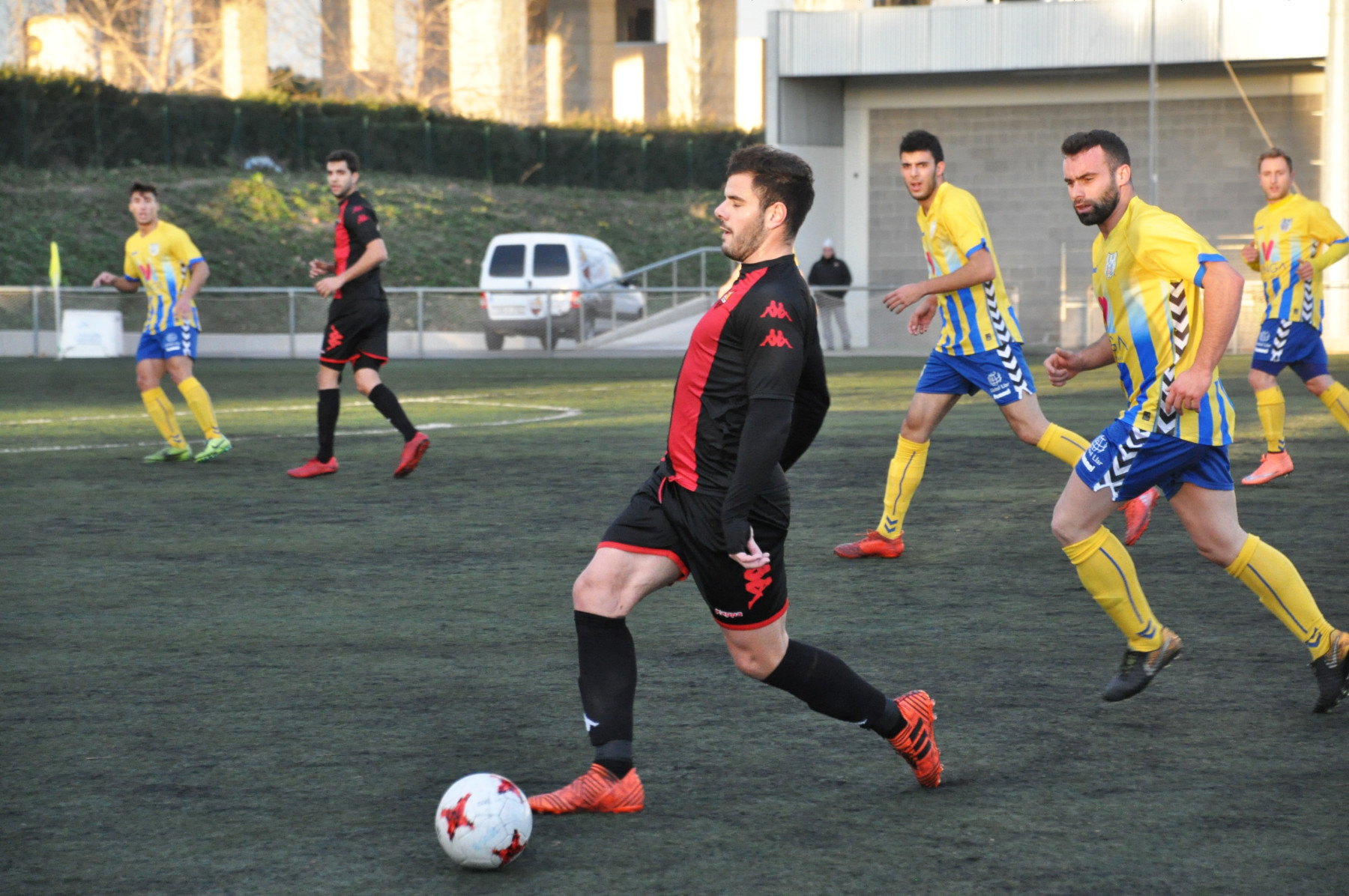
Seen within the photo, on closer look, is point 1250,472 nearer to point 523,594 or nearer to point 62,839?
point 523,594

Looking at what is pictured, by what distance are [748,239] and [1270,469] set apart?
7577 mm

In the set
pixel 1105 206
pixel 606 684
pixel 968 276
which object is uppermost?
pixel 1105 206

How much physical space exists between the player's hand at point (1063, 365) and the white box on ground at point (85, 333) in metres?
24.1

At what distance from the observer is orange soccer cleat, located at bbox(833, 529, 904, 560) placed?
7914 mm

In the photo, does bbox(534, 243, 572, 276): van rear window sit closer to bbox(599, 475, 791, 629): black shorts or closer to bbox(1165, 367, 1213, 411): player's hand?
bbox(1165, 367, 1213, 411): player's hand

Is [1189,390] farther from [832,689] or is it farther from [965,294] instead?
[965,294]

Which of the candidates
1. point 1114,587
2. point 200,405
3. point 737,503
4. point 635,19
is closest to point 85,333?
point 200,405

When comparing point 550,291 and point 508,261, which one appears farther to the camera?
point 508,261

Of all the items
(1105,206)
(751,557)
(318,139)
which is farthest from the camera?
(318,139)

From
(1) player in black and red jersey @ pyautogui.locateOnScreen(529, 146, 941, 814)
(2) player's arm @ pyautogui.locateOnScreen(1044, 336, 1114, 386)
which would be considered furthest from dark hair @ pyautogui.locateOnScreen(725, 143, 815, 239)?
(2) player's arm @ pyautogui.locateOnScreen(1044, 336, 1114, 386)

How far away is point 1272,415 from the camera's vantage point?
35.1 feet

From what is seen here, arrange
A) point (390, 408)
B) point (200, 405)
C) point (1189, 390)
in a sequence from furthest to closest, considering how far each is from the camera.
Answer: point (200, 405), point (390, 408), point (1189, 390)

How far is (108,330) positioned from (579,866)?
25.5 m

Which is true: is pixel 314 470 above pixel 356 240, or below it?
below
